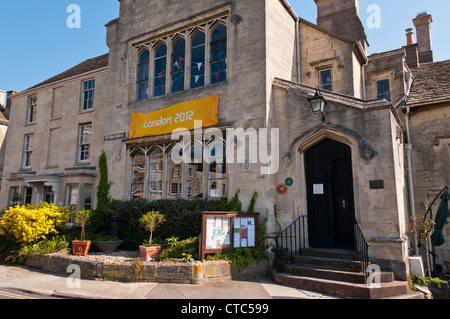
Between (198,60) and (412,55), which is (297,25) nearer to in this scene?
(198,60)

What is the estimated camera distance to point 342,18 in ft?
54.6

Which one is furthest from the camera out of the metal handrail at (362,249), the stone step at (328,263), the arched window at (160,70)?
the arched window at (160,70)

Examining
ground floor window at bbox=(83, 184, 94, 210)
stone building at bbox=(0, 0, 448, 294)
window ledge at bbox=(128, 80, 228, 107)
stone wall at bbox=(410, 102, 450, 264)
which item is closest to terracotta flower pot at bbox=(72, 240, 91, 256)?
stone building at bbox=(0, 0, 448, 294)

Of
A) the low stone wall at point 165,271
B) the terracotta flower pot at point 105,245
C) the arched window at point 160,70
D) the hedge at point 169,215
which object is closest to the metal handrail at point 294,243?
the low stone wall at point 165,271

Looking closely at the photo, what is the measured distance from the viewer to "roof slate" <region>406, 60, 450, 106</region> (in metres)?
11.0

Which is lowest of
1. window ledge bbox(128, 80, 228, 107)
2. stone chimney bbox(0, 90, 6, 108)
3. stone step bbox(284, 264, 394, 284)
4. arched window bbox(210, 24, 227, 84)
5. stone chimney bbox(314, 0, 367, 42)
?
stone step bbox(284, 264, 394, 284)

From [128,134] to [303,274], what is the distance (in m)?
8.78

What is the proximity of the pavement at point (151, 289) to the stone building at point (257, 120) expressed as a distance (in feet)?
7.39

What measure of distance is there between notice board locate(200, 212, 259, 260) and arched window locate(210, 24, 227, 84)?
5.22 metres

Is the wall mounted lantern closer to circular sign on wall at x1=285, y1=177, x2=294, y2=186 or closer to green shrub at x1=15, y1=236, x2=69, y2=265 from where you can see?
circular sign on wall at x1=285, y1=177, x2=294, y2=186

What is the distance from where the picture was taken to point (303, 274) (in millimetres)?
7805

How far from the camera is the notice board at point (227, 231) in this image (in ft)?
26.2

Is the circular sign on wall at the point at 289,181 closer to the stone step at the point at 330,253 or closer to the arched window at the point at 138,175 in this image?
the stone step at the point at 330,253
